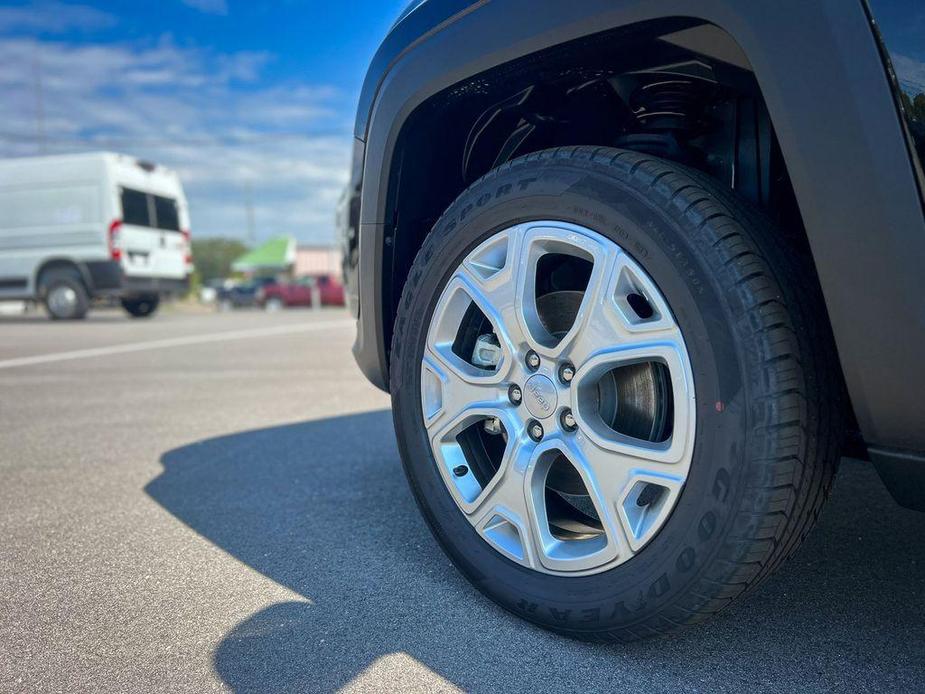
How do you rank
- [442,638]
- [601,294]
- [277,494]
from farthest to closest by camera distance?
[277,494] → [442,638] → [601,294]

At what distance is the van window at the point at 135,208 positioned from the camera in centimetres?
1272

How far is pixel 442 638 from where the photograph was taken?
154 cm

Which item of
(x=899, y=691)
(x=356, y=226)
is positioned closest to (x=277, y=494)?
(x=356, y=226)

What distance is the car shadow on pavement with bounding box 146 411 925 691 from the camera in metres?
1.38

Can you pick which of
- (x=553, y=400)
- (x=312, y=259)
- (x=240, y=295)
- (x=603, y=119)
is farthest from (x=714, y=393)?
(x=312, y=259)

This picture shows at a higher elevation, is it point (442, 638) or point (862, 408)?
point (862, 408)

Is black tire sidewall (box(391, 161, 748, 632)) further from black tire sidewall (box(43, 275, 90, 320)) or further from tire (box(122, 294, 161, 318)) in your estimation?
tire (box(122, 294, 161, 318))

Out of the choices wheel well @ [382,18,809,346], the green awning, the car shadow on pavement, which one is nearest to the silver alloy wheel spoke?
the car shadow on pavement

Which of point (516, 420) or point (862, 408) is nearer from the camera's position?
point (862, 408)

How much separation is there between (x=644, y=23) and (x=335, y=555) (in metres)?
1.49

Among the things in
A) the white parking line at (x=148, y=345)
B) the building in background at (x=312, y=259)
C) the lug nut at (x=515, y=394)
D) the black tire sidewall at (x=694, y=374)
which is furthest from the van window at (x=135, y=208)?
the building in background at (x=312, y=259)

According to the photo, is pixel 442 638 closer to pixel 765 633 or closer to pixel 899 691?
pixel 765 633

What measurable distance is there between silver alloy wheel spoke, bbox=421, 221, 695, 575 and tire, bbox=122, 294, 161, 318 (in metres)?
13.7

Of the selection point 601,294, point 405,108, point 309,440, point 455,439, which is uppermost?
point 405,108
